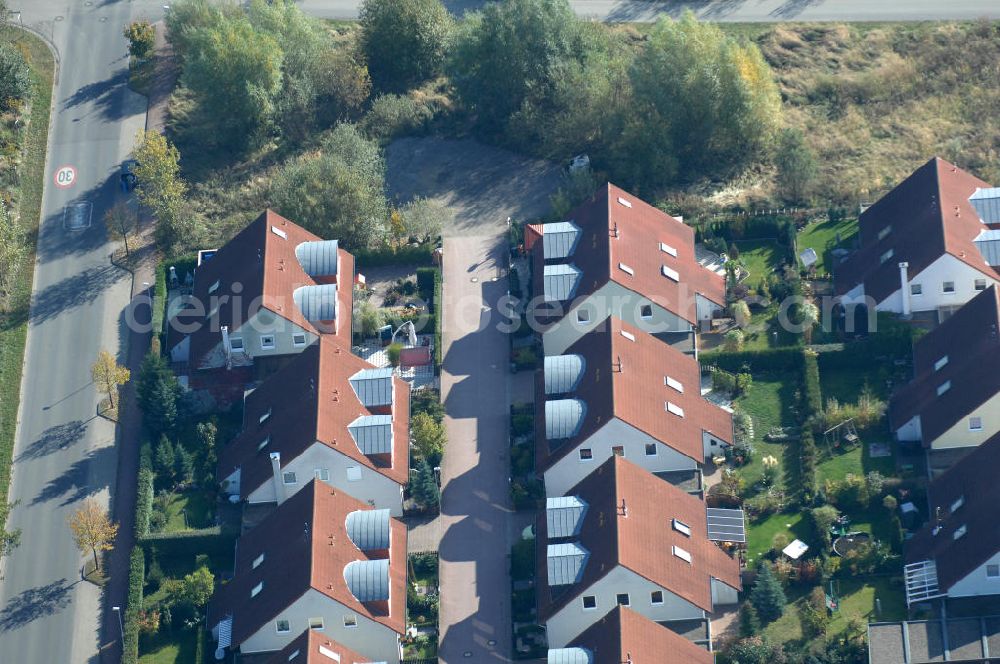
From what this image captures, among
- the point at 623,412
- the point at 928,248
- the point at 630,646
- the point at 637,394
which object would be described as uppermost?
the point at 928,248

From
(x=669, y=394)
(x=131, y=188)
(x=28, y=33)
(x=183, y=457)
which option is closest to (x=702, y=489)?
(x=669, y=394)

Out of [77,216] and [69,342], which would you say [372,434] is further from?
[77,216]

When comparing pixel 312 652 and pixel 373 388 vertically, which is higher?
pixel 373 388

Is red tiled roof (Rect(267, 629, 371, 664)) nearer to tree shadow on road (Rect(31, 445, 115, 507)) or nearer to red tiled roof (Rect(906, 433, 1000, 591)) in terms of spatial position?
tree shadow on road (Rect(31, 445, 115, 507))

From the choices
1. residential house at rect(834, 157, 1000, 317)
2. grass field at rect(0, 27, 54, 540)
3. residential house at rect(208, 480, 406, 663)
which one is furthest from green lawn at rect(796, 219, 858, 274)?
grass field at rect(0, 27, 54, 540)

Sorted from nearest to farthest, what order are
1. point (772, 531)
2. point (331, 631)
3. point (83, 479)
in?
point (331, 631) → point (772, 531) → point (83, 479)

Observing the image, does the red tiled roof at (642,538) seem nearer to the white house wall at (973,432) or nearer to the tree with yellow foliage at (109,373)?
Result: the white house wall at (973,432)

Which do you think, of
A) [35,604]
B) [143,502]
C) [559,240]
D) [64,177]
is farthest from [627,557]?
Answer: [64,177]
